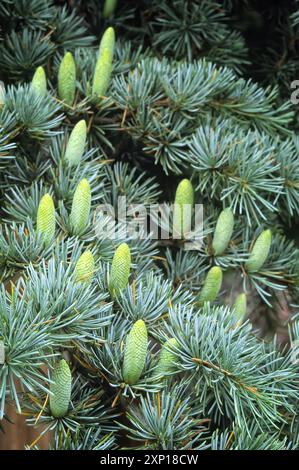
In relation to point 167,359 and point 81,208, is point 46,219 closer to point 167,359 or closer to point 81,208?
point 81,208

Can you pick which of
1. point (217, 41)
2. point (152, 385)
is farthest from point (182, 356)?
point (217, 41)

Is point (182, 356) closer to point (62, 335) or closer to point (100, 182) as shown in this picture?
point (62, 335)

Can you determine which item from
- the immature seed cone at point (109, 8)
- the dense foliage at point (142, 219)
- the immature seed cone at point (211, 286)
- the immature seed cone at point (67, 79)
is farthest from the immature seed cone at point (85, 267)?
the immature seed cone at point (109, 8)

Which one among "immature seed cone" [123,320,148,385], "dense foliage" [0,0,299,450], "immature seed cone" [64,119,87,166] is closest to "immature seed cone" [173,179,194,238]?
"dense foliage" [0,0,299,450]

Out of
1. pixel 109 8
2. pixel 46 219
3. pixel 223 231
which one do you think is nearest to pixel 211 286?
pixel 223 231

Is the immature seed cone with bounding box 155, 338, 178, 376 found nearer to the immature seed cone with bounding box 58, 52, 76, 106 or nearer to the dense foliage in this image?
the dense foliage

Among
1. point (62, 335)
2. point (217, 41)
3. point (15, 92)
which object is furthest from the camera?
point (217, 41)
